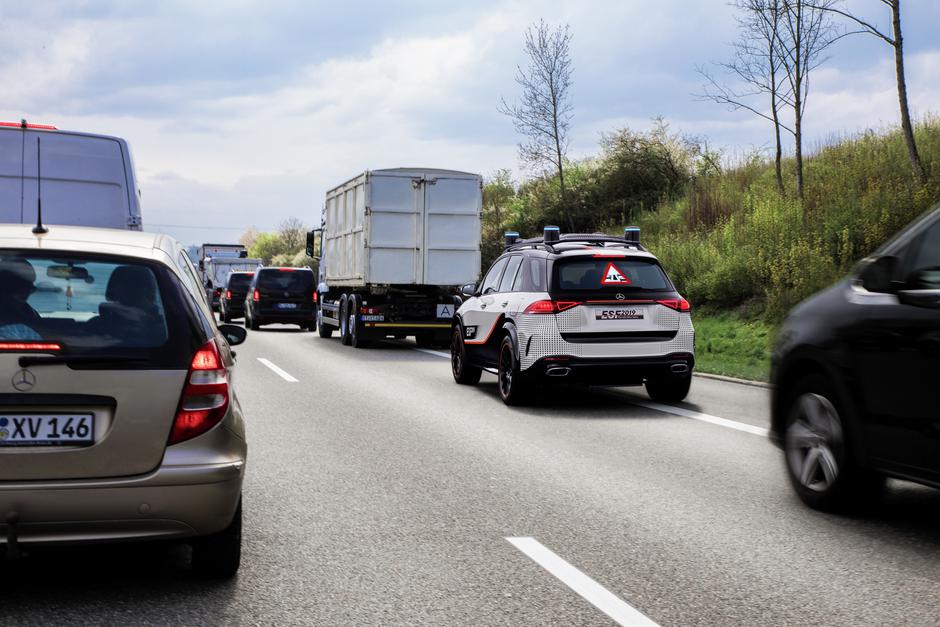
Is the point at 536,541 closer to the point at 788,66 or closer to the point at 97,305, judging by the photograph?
the point at 97,305

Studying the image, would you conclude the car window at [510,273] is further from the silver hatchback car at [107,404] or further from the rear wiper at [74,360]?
the rear wiper at [74,360]

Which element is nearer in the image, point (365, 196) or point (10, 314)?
point (10, 314)

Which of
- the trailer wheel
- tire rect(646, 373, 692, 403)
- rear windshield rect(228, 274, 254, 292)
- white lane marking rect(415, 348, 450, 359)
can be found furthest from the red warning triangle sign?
rear windshield rect(228, 274, 254, 292)

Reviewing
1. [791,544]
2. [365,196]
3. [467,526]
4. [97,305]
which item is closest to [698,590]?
[791,544]

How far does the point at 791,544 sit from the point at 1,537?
371 cm

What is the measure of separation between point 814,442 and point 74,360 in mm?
4056

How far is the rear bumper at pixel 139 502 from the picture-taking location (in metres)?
4.27

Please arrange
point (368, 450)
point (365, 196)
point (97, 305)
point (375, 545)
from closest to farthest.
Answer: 1. point (97, 305)
2. point (375, 545)
3. point (368, 450)
4. point (365, 196)

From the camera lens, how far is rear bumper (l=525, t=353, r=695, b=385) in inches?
439

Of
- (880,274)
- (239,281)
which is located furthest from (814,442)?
(239,281)

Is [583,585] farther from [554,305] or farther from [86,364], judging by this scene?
[554,305]

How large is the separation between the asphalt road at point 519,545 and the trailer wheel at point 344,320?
13.9 meters

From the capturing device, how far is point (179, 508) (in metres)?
4.45

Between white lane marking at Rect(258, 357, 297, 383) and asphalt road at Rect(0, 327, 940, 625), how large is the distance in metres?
5.26
